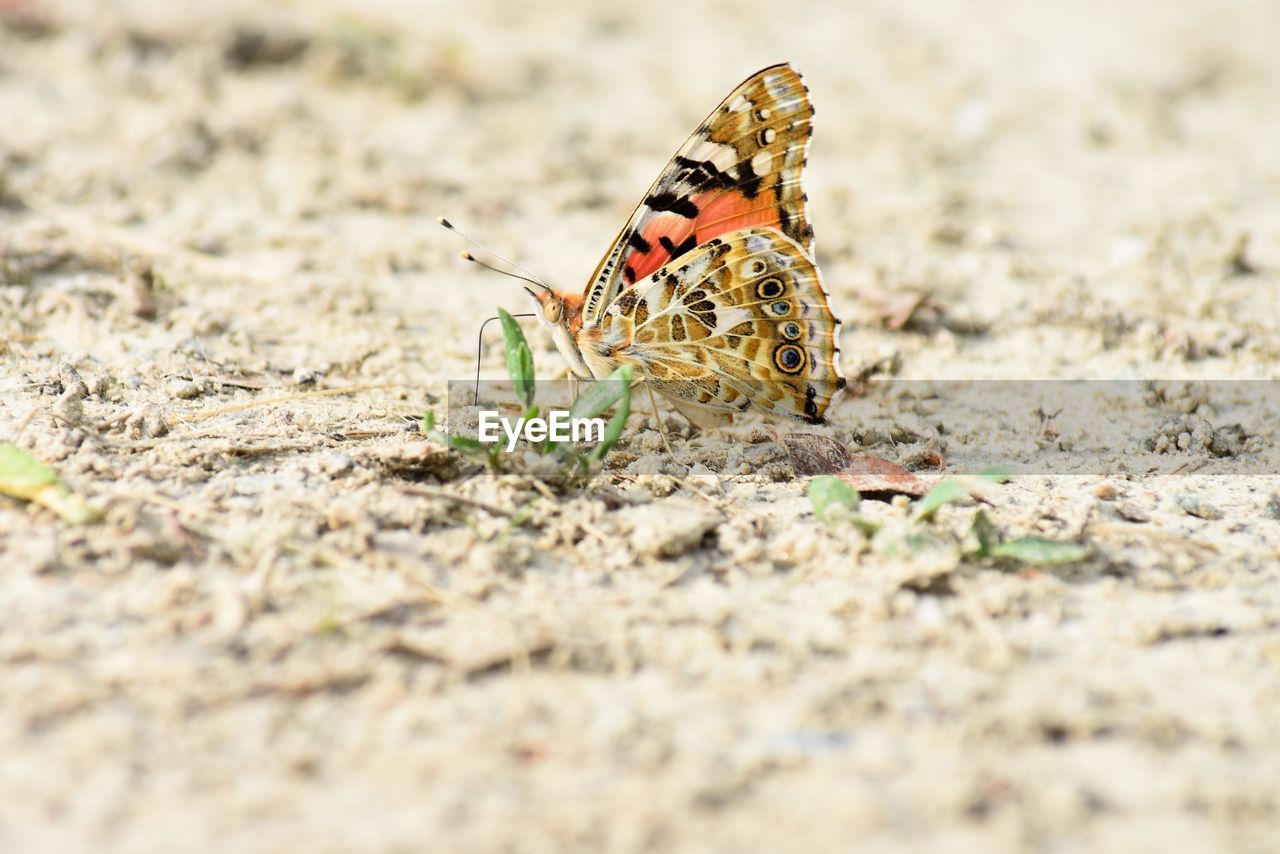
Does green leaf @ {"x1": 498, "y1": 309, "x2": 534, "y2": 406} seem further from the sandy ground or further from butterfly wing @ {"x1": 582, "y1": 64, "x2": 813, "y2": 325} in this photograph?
butterfly wing @ {"x1": 582, "y1": 64, "x2": 813, "y2": 325}

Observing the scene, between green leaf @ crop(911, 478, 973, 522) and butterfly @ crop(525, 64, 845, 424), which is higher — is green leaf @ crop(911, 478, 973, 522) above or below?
below

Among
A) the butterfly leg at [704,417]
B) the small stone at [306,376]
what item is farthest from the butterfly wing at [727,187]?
the small stone at [306,376]

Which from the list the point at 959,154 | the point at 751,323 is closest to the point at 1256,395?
the point at 751,323

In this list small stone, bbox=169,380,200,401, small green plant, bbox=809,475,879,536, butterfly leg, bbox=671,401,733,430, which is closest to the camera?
small green plant, bbox=809,475,879,536

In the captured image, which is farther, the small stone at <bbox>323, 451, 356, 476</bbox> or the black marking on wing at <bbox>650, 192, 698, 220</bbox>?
the black marking on wing at <bbox>650, 192, 698, 220</bbox>

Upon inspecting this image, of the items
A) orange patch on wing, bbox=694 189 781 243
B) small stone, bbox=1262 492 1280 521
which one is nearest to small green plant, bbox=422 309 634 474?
orange patch on wing, bbox=694 189 781 243

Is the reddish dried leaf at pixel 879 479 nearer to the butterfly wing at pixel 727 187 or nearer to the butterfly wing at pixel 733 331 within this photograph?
the butterfly wing at pixel 733 331

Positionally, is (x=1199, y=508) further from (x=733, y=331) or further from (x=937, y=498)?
(x=733, y=331)
